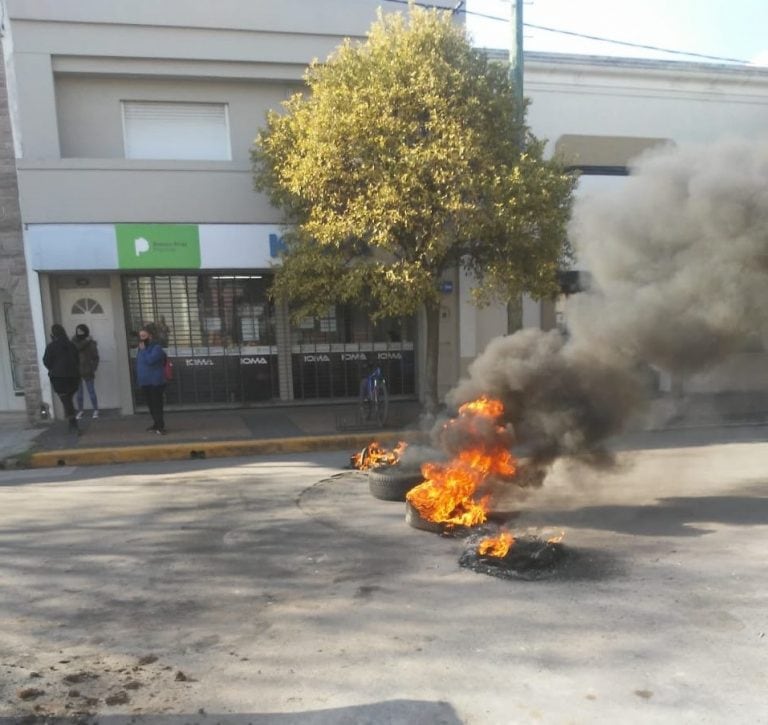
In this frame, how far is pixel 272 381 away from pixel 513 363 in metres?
7.65

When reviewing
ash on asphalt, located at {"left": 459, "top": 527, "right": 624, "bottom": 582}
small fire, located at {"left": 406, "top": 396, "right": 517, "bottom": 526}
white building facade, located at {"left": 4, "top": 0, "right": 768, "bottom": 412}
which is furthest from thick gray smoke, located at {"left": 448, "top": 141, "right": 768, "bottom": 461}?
white building facade, located at {"left": 4, "top": 0, "right": 768, "bottom": 412}

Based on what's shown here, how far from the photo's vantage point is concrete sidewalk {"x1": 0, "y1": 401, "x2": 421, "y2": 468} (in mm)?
8602

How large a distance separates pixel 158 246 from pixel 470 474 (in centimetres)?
800

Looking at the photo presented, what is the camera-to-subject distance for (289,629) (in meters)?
3.53

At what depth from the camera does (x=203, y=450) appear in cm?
886

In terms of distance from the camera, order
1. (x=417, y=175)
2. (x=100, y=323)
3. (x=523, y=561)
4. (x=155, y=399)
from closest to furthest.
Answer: (x=523, y=561) < (x=417, y=175) < (x=155, y=399) < (x=100, y=323)

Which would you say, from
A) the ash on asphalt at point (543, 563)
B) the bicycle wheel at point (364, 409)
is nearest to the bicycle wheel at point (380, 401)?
the bicycle wheel at point (364, 409)

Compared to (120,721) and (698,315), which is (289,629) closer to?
(120,721)

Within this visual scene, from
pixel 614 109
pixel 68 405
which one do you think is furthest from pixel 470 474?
pixel 614 109

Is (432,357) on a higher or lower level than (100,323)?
lower

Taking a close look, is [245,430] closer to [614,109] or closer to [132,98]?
[132,98]

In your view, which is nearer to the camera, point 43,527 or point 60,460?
point 43,527

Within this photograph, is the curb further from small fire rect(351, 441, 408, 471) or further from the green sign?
the green sign

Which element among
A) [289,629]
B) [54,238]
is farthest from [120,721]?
[54,238]
